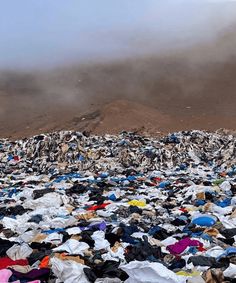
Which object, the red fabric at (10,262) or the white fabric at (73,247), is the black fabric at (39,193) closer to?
the white fabric at (73,247)

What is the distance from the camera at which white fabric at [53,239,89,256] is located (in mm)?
4207

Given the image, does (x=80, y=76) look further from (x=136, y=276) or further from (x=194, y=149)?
(x=136, y=276)

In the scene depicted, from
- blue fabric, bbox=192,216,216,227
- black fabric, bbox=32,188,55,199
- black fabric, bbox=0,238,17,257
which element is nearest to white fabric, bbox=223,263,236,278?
blue fabric, bbox=192,216,216,227

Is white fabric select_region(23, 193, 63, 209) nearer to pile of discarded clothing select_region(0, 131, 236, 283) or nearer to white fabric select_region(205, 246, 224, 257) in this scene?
pile of discarded clothing select_region(0, 131, 236, 283)

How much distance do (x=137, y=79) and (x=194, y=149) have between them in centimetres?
2239

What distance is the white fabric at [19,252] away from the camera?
163 inches

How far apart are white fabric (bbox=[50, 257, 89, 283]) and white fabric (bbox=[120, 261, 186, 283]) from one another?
38cm

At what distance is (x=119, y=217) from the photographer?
575cm

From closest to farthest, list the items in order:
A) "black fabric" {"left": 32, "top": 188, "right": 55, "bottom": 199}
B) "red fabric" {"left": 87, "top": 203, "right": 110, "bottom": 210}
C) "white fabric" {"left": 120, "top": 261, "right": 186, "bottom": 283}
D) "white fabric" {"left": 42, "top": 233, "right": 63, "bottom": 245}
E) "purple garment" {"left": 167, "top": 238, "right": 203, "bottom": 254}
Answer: "white fabric" {"left": 120, "top": 261, "right": 186, "bottom": 283} → "purple garment" {"left": 167, "top": 238, "right": 203, "bottom": 254} → "white fabric" {"left": 42, "top": 233, "right": 63, "bottom": 245} → "red fabric" {"left": 87, "top": 203, "right": 110, "bottom": 210} → "black fabric" {"left": 32, "top": 188, "right": 55, "bottom": 199}

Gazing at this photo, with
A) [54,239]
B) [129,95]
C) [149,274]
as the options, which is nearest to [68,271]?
[149,274]

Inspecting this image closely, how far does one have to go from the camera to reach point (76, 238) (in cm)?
458

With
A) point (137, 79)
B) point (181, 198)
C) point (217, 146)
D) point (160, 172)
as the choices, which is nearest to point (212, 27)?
point (137, 79)

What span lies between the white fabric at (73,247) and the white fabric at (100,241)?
4.9 inches

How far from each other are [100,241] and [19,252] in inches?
32.6
